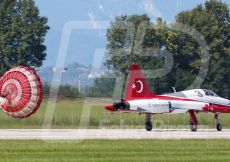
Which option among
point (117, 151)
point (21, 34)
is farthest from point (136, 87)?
point (21, 34)

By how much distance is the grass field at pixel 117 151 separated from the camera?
1299 inches

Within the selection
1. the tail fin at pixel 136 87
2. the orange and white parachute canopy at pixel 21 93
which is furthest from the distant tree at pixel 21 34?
the orange and white parachute canopy at pixel 21 93

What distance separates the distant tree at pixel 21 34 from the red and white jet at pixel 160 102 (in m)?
51.4

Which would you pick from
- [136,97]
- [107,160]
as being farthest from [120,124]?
[107,160]

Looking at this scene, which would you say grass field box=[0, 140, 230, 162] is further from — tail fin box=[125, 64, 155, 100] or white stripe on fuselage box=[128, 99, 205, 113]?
tail fin box=[125, 64, 155, 100]

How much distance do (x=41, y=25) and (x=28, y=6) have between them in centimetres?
392

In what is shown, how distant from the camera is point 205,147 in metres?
38.0

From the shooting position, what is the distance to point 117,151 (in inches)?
1414

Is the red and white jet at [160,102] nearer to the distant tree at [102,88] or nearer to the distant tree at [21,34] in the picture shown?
the distant tree at [102,88]

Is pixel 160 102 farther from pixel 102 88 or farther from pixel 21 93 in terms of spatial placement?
pixel 102 88

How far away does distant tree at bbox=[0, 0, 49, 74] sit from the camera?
348 feet

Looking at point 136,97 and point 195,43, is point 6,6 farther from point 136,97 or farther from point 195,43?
point 136,97

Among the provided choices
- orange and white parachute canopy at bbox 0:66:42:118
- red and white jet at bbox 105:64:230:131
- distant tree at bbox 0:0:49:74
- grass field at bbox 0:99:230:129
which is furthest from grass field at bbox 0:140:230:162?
distant tree at bbox 0:0:49:74

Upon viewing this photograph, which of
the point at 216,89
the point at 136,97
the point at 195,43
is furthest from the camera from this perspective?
the point at 195,43
